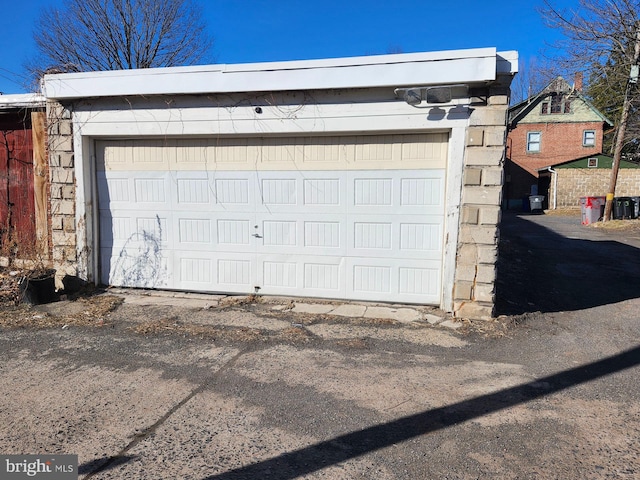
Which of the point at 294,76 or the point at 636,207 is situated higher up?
the point at 294,76

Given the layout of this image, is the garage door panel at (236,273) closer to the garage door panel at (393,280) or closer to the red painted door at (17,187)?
the garage door panel at (393,280)

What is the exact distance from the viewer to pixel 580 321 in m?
5.78

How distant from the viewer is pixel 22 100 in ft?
23.1

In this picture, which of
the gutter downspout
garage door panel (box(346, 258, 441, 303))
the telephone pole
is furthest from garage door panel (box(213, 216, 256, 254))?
the gutter downspout

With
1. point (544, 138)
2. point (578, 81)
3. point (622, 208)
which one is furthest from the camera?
point (544, 138)

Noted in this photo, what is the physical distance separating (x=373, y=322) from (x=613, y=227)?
1650cm

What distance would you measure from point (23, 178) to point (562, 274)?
10181mm

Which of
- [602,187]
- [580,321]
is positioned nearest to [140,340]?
[580,321]

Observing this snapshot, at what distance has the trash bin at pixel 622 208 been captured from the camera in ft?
65.8

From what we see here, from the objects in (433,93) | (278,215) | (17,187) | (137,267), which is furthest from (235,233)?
(17,187)

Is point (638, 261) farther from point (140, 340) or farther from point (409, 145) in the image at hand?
point (140, 340)

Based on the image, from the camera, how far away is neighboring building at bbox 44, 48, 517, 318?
5.57 meters

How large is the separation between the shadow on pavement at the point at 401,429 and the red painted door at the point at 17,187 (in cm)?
643

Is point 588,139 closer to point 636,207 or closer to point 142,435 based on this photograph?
point 636,207
